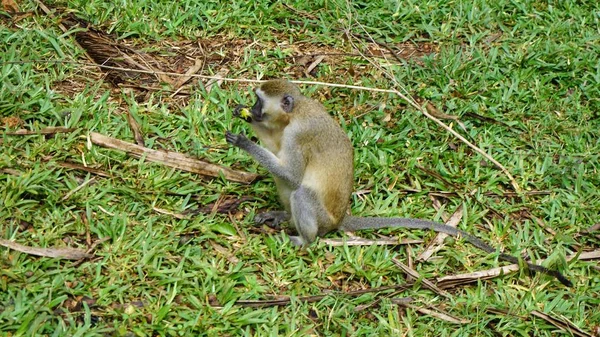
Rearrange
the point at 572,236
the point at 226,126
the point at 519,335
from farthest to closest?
the point at 226,126
the point at 572,236
the point at 519,335

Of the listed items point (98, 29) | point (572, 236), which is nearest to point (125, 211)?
point (98, 29)

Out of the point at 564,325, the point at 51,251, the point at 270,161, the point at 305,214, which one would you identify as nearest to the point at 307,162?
the point at 270,161

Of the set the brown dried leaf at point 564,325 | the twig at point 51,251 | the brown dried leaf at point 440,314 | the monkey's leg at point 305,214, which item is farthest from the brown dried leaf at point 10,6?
the brown dried leaf at point 564,325

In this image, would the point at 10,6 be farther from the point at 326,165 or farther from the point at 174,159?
the point at 326,165

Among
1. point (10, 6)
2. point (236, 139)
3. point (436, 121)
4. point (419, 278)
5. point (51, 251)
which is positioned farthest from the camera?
point (10, 6)

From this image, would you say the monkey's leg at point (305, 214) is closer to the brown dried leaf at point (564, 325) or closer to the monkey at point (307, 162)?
the monkey at point (307, 162)

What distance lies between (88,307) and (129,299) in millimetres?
311

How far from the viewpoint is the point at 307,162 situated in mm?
6648

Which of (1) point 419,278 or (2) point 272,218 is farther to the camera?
(2) point 272,218

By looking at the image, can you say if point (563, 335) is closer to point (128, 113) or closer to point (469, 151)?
point (469, 151)

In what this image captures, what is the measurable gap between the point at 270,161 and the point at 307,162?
12.7 inches

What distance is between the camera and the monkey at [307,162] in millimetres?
6523

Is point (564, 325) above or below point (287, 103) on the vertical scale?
below

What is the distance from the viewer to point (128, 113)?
7398mm
